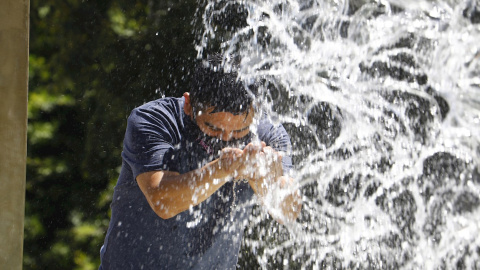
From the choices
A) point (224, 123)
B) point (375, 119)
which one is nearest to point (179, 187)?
point (224, 123)

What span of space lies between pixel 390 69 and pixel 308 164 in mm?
802

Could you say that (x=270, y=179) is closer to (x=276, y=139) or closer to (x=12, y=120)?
(x=276, y=139)

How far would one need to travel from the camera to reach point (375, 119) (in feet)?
9.22

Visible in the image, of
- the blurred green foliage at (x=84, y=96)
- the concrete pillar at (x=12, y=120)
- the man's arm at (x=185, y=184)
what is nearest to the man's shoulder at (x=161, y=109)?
the man's arm at (x=185, y=184)

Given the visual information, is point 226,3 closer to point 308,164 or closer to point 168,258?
point 308,164

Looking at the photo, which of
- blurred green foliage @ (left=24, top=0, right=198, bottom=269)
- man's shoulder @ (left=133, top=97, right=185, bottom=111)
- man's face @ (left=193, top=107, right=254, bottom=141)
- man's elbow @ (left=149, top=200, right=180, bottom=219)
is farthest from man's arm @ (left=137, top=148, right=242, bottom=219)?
blurred green foliage @ (left=24, top=0, right=198, bottom=269)

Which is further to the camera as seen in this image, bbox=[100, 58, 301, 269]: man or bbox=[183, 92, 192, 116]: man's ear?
bbox=[183, 92, 192, 116]: man's ear

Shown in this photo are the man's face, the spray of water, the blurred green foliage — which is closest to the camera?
the man's face

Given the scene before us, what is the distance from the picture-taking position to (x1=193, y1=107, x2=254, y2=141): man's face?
5.40 ft

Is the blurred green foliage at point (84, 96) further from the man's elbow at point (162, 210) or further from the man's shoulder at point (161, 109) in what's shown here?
the man's elbow at point (162, 210)

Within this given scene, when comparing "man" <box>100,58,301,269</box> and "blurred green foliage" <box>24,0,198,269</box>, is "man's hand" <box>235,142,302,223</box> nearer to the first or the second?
"man" <box>100,58,301,269</box>

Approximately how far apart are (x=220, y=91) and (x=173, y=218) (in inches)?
17.3

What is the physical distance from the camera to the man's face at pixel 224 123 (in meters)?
1.65

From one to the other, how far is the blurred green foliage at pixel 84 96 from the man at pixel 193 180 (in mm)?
1771
